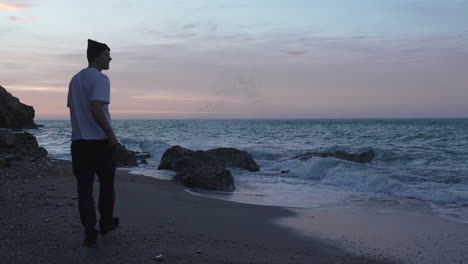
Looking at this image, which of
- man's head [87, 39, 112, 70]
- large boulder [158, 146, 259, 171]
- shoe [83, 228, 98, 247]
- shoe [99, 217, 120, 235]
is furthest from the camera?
large boulder [158, 146, 259, 171]

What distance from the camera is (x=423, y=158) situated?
666 inches

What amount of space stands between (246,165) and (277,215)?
758cm

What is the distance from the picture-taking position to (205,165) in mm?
11461

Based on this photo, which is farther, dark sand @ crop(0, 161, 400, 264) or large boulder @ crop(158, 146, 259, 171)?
large boulder @ crop(158, 146, 259, 171)

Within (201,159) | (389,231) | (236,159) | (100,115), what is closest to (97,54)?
(100,115)

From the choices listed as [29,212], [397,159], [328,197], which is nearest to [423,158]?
[397,159]

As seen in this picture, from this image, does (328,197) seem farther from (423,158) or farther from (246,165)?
(423,158)

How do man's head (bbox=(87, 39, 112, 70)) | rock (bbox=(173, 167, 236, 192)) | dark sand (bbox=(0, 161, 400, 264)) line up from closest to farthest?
dark sand (bbox=(0, 161, 400, 264)), man's head (bbox=(87, 39, 112, 70)), rock (bbox=(173, 167, 236, 192))

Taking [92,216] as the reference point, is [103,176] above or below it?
above

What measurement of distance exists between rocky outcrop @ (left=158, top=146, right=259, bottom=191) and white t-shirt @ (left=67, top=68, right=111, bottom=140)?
5182 mm

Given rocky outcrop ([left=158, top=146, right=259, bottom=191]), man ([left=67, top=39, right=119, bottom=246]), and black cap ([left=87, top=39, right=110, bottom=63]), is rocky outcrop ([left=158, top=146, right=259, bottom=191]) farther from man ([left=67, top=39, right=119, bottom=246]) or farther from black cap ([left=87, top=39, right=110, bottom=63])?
black cap ([left=87, top=39, right=110, bottom=63])

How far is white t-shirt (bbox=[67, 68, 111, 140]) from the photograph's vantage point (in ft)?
12.5

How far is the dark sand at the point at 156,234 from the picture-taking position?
372 centimetres

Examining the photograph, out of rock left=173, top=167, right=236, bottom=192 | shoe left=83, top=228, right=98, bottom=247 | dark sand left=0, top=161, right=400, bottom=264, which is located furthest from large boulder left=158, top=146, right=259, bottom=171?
shoe left=83, top=228, right=98, bottom=247
